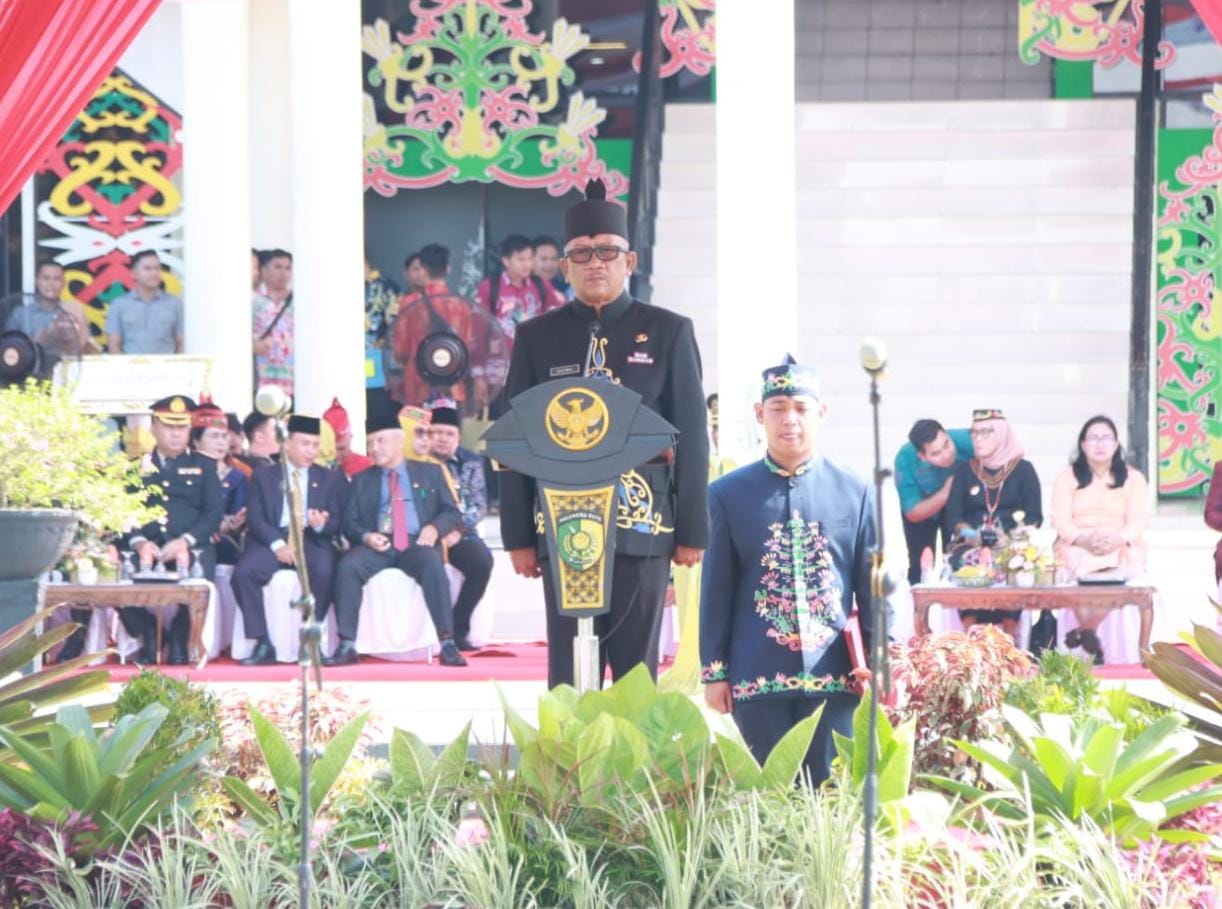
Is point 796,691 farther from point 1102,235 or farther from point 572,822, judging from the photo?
point 1102,235

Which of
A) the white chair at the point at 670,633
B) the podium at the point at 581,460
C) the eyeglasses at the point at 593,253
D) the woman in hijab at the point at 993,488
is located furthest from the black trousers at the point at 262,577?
the podium at the point at 581,460

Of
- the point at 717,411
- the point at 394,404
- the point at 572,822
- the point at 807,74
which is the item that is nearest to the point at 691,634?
the point at 717,411

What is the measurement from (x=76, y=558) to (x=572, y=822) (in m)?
6.76

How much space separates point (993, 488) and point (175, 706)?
22.2 feet

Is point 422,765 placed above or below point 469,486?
below

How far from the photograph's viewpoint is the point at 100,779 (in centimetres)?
508

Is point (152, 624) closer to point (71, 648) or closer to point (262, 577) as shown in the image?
point (71, 648)

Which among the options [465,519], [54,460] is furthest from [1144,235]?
[54,460]

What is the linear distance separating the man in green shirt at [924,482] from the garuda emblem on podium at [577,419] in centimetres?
648

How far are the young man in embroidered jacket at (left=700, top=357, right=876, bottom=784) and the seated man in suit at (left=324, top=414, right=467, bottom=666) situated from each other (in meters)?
5.76

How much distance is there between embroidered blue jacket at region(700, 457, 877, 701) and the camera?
18.9 ft

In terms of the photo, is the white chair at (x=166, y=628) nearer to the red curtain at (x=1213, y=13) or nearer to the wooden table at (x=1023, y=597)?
the wooden table at (x=1023, y=597)

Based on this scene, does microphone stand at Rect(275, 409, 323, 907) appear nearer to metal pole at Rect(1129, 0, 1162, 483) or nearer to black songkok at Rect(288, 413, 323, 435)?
black songkok at Rect(288, 413, 323, 435)

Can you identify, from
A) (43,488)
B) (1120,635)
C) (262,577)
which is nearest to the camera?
(43,488)
